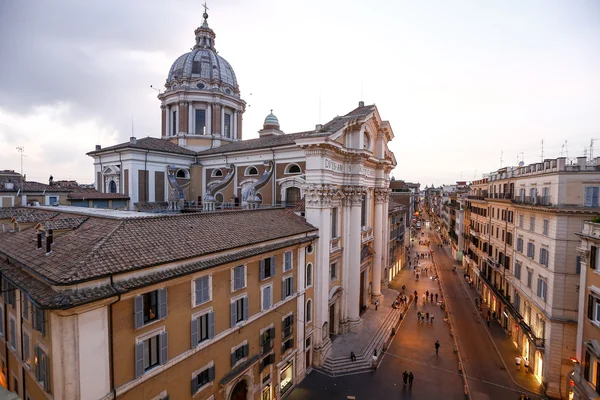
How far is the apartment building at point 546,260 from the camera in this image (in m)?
18.7

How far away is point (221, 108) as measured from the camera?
1612 inches

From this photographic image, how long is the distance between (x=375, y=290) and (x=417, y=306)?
18.0 ft

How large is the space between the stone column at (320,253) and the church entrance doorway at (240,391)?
6.92 m

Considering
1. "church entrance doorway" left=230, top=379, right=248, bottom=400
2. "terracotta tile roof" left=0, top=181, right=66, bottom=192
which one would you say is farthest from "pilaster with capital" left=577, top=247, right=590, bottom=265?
"terracotta tile roof" left=0, top=181, right=66, bottom=192

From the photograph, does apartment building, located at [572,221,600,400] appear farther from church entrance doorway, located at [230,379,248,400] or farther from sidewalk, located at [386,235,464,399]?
church entrance doorway, located at [230,379,248,400]

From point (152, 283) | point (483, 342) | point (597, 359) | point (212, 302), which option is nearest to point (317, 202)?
point (212, 302)

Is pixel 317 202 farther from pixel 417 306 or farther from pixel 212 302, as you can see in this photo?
pixel 417 306

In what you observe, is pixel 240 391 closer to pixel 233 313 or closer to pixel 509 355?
pixel 233 313

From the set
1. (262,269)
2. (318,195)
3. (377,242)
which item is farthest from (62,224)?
(377,242)

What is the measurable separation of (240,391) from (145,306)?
7.96 meters

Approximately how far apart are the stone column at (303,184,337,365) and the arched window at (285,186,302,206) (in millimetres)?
4838

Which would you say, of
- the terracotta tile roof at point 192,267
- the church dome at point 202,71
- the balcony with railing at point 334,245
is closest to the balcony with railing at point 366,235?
the balcony with railing at point 334,245

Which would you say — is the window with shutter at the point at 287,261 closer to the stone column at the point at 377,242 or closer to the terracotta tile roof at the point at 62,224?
the terracotta tile roof at the point at 62,224

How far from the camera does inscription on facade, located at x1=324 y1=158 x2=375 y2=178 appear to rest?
2206 cm
